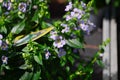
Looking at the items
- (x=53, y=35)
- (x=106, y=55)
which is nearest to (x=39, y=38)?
(x=53, y=35)

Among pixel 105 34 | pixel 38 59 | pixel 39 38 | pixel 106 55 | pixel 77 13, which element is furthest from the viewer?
pixel 105 34

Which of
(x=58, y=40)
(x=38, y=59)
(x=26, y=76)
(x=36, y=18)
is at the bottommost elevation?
(x=26, y=76)

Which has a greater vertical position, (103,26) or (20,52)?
(103,26)

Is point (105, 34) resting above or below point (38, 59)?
above

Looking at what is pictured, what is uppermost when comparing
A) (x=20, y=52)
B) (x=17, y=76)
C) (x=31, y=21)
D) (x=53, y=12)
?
(x=53, y=12)

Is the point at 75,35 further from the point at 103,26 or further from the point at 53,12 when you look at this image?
the point at 53,12

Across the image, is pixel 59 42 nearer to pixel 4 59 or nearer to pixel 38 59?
pixel 38 59

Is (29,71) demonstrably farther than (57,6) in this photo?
No

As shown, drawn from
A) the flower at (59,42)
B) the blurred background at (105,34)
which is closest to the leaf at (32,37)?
the flower at (59,42)

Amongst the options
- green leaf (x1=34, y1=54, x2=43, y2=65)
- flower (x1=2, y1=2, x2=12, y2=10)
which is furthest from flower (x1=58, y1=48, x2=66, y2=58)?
flower (x1=2, y1=2, x2=12, y2=10)

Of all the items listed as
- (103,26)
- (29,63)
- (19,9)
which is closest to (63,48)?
(29,63)

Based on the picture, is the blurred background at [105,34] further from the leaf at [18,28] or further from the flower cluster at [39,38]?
the leaf at [18,28]
